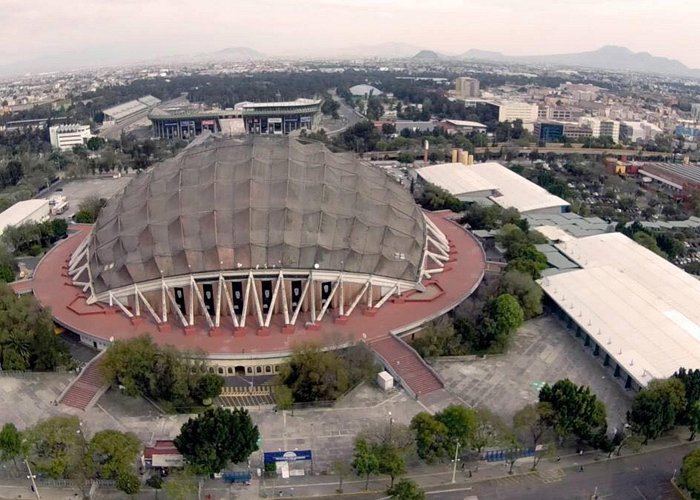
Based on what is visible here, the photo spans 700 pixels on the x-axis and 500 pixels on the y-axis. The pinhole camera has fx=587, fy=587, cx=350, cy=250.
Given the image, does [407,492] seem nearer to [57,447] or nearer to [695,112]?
[57,447]

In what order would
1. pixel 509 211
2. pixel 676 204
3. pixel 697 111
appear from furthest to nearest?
pixel 697 111 < pixel 676 204 < pixel 509 211

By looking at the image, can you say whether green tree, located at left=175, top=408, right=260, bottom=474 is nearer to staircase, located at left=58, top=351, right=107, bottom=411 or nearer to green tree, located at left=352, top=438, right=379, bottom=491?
green tree, located at left=352, top=438, right=379, bottom=491

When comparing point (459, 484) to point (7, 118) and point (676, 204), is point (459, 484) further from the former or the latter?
point (7, 118)

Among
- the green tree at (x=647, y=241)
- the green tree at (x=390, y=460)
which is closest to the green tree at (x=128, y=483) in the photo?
the green tree at (x=390, y=460)

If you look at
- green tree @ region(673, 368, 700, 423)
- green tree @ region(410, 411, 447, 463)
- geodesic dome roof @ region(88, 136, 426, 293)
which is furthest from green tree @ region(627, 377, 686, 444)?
geodesic dome roof @ region(88, 136, 426, 293)

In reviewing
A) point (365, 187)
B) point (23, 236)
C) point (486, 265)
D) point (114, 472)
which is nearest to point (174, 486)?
point (114, 472)

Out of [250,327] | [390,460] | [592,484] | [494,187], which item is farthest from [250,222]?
[494,187]
